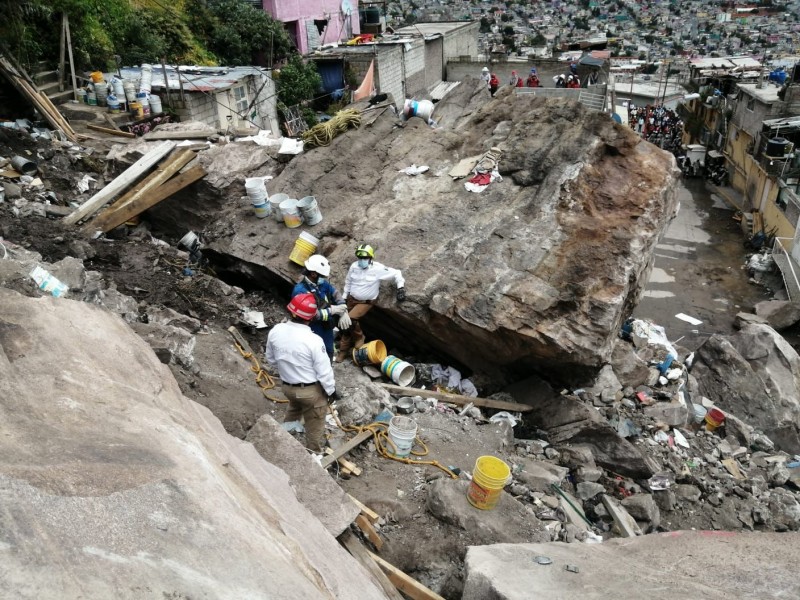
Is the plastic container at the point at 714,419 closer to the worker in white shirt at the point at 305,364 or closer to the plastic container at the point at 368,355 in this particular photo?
the plastic container at the point at 368,355

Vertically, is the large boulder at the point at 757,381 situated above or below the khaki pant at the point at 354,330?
below

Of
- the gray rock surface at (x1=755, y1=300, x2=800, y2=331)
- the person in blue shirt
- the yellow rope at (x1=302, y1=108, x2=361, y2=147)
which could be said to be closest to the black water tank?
the gray rock surface at (x1=755, y1=300, x2=800, y2=331)

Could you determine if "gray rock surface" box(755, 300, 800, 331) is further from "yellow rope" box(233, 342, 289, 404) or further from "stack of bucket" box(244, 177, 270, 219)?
"yellow rope" box(233, 342, 289, 404)

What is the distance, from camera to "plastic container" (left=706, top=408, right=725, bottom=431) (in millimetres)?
8523

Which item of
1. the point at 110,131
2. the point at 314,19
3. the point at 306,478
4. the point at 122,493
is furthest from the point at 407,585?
the point at 314,19

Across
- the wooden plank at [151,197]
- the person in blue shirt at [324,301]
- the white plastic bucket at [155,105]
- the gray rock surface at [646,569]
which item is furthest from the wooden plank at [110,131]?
the gray rock surface at [646,569]

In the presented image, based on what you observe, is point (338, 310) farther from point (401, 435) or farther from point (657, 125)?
point (657, 125)

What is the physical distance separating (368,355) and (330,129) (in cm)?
474

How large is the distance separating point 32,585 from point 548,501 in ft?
15.2

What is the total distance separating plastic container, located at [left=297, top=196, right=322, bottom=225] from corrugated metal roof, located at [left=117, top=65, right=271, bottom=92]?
6.53 metres

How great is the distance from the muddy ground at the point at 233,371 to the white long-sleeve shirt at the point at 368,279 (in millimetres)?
947

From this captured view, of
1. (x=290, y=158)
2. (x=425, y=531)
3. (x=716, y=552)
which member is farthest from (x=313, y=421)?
(x=290, y=158)

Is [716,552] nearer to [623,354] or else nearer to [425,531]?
[425,531]

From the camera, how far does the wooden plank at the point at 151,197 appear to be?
854cm
